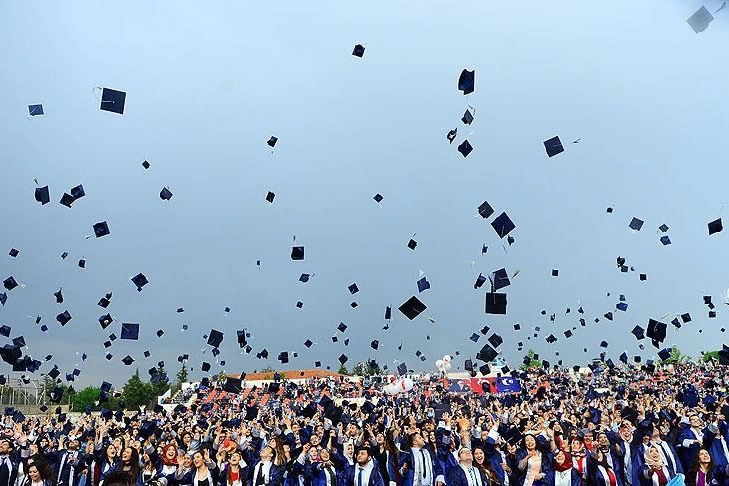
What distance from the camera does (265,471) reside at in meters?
7.56

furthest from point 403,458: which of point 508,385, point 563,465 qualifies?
point 508,385

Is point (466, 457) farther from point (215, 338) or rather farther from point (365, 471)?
point (215, 338)

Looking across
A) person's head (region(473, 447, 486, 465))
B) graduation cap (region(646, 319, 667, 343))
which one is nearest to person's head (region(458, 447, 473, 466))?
person's head (region(473, 447, 486, 465))

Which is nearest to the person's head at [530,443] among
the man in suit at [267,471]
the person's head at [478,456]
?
the person's head at [478,456]

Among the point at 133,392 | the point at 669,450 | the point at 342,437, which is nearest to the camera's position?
the point at 669,450

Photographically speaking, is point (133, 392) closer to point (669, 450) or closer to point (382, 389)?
point (382, 389)

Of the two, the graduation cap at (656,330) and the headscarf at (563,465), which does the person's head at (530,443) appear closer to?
the headscarf at (563,465)

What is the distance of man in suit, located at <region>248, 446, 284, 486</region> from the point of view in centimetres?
745

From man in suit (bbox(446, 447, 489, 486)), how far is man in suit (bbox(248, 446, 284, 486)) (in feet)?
6.99

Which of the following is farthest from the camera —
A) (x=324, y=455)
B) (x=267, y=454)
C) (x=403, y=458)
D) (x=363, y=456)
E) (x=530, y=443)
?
(x=403, y=458)

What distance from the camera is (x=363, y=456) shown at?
7066 millimetres

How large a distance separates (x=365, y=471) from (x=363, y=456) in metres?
0.21

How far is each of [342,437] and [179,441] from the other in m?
3.01

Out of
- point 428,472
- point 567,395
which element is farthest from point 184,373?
point 428,472
